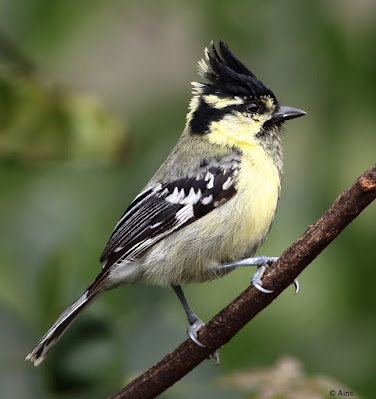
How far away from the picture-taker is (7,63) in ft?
9.29

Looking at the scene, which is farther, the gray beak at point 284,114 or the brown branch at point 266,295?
the gray beak at point 284,114

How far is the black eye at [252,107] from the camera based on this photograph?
308 centimetres

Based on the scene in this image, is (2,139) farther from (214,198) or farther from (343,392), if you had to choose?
(343,392)

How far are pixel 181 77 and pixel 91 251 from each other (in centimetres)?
114

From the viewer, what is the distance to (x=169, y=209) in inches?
113

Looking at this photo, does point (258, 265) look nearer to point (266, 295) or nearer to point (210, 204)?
point (210, 204)

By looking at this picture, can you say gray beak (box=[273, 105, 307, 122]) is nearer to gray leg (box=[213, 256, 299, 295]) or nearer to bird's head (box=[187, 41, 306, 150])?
bird's head (box=[187, 41, 306, 150])

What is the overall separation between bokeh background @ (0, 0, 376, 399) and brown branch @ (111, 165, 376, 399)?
274 mm

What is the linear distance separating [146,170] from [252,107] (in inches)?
32.8

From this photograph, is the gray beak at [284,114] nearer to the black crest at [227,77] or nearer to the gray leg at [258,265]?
the black crest at [227,77]

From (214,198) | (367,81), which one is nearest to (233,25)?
(367,81)

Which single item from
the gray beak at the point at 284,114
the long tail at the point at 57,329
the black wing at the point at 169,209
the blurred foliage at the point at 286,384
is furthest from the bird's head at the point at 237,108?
the blurred foliage at the point at 286,384

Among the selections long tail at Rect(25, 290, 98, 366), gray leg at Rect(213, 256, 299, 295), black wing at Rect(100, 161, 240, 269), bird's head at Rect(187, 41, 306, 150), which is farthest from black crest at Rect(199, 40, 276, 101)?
long tail at Rect(25, 290, 98, 366)

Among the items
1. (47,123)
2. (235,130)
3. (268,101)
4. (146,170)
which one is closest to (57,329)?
(47,123)
